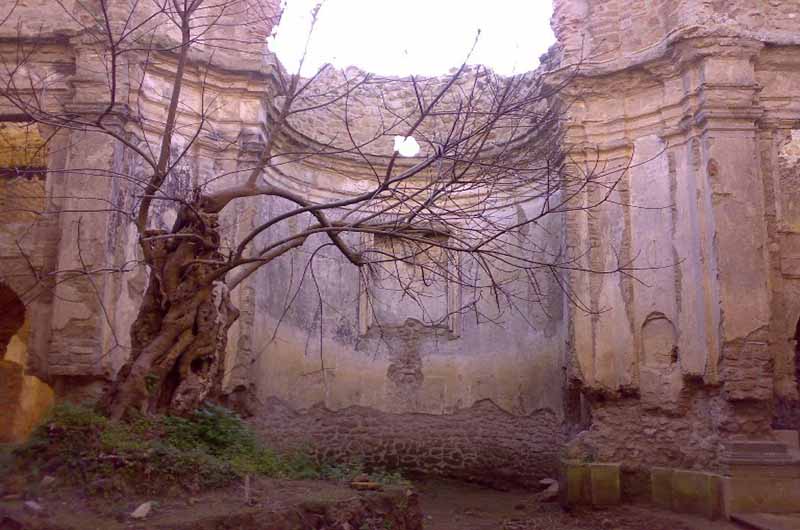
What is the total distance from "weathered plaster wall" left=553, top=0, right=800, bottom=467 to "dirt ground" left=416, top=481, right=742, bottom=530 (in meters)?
0.71

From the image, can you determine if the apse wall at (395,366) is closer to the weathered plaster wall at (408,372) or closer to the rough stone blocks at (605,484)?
the weathered plaster wall at (408,372)

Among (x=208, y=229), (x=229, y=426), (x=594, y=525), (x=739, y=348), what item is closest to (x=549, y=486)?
(x=594, y=525)

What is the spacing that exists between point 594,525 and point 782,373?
252 cm

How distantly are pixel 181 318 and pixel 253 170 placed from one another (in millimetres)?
1453

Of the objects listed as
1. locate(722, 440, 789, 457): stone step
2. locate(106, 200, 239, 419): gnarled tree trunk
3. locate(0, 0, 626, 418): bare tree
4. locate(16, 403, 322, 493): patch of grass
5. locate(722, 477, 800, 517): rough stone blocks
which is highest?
locate(0, 0, 626, 418): bare tree

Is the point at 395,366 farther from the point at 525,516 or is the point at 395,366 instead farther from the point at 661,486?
the point at 661,486

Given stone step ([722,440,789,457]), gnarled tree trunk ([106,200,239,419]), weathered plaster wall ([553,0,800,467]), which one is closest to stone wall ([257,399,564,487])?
weathered plaster wall ([553,0,800,467])

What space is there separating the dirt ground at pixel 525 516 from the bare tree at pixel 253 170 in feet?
7.76

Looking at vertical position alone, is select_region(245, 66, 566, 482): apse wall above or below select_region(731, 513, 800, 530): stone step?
above

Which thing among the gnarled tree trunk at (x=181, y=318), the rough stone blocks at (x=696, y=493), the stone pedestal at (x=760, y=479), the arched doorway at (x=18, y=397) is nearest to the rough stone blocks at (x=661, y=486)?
the rough stone blocks at (x=696, y=493)

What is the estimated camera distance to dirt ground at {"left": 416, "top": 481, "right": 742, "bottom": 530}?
7.31 m

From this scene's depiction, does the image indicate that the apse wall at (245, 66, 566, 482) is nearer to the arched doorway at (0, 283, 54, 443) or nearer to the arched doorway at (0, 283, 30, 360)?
the arched doorway at (0, 283, 30, 360)

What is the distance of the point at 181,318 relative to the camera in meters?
5.80

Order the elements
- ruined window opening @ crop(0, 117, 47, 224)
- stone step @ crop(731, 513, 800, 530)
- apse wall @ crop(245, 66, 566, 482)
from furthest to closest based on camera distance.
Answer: apse wall @ crop(245, 66, 566, 482)
ruined window opening @ crop(0, 117, 47, 224)
stone step @ crop(731, 513, 800, 530)
